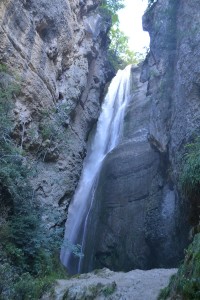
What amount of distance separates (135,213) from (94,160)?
20.5 ft

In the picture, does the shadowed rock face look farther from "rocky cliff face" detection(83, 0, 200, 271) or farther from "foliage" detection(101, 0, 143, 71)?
"foliage" detection(101, 0, 143, 71)

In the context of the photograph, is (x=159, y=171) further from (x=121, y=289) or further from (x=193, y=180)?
(x=121, y=289)

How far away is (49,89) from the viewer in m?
16.8

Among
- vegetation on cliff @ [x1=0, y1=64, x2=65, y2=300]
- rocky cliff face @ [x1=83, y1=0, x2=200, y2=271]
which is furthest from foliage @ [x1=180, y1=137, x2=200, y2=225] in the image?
Answer: vegetation on cliff @ [x1=0, y1=64, x2=65, y2=300]

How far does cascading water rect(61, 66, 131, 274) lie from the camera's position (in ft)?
57.1

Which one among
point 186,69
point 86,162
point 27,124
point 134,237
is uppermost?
point 186,69

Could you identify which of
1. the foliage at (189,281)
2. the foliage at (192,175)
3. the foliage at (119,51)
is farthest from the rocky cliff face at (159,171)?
the foliage at (119,51)

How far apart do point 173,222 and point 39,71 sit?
932cm

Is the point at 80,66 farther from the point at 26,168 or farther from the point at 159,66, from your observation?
the point at 26,168

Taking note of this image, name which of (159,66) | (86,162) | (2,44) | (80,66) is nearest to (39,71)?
(2,44)

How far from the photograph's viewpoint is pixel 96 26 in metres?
23.7

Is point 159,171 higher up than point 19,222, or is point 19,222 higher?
point 159,171

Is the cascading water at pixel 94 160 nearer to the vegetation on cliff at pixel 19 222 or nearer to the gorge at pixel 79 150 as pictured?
the gorge at pixel 79 150

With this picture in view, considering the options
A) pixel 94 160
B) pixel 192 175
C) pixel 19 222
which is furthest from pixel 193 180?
pixel 94 160
